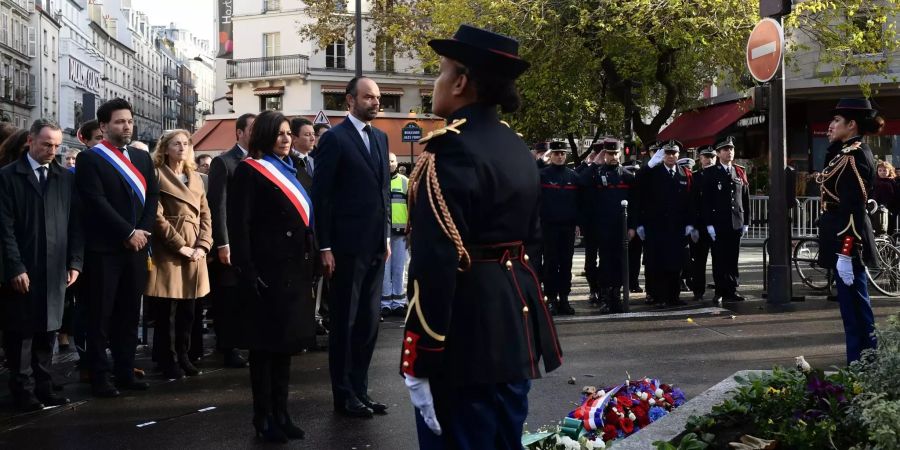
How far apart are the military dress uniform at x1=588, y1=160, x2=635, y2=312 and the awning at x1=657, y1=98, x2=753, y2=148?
58.9 feet

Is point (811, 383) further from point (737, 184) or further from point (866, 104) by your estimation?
point (737, 184)

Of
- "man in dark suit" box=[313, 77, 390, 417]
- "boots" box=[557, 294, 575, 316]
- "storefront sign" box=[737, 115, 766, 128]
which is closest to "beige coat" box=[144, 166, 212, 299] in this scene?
"man in dark suit" box=[313, 77, 390, 417]

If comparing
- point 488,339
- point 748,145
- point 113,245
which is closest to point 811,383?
point 488,339

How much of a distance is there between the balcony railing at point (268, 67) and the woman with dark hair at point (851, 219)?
4733 cm

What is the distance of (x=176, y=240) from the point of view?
8.88 meters

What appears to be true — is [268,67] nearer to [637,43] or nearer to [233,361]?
[637,43]

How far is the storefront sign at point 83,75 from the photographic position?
91.2 m

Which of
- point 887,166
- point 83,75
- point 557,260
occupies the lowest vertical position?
point 557,260

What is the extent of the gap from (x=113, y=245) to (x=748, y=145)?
29.2m

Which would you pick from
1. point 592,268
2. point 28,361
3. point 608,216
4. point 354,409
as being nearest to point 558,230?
point 608,216

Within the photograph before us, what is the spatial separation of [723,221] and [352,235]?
7.93 m

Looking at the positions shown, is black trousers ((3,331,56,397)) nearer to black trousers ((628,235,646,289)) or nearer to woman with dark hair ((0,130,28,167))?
woman with dark hair ((0,130,28,167))

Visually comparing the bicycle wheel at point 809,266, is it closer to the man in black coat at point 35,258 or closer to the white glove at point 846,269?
the white glove at point 846,269

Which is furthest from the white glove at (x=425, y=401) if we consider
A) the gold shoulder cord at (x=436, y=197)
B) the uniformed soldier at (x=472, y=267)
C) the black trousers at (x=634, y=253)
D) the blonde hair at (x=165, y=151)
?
the black trousers at (x=634, y=253)
